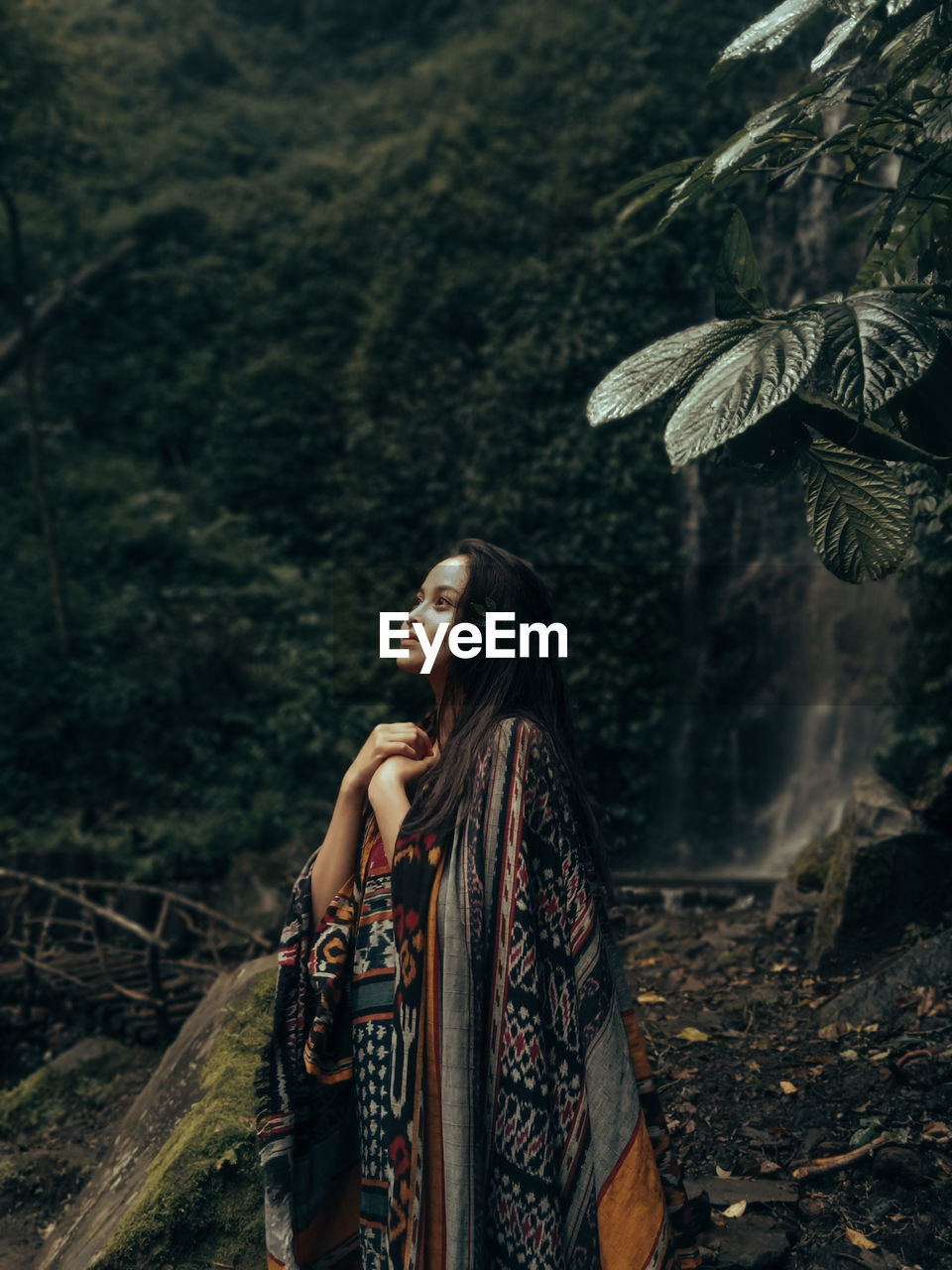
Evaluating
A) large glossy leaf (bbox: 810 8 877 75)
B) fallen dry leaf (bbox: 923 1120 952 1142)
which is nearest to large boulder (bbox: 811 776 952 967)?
fallen dry leaf (bbox: 923 1120 952 1142)

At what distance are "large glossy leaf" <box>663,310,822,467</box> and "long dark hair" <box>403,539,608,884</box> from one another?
544 mm

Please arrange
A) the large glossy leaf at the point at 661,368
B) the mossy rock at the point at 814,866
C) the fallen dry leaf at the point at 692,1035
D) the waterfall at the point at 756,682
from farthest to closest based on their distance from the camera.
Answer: the waterfall at the point at 756,682 < the mossy rock at the point at 814,866 < the fallen dry leaf at the point at 692,1035 < the large glossy leaf at the point at 661,368

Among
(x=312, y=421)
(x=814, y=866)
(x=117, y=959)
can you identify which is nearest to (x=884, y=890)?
(x=814, y=866)

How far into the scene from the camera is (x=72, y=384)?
12.2 meters

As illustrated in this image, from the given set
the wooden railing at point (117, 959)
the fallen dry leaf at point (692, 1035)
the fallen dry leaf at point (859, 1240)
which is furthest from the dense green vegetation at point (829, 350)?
the wooden railing at point (117, 959)

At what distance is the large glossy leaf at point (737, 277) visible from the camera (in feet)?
5.16

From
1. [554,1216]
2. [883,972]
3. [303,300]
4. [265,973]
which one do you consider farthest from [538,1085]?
[303,300]

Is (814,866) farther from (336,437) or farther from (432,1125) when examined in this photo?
(336,437)

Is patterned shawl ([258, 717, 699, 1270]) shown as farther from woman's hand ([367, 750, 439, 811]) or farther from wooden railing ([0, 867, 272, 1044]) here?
wooden railing ([0, 867, 272, 1044])

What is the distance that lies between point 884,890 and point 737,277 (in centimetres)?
350

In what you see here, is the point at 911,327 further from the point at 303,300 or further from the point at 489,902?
the point at 303,300

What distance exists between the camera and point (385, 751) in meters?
1.80

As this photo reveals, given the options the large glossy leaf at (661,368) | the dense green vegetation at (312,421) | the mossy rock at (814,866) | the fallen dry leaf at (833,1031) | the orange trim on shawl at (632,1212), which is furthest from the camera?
the dense green vegetation at (312,421)

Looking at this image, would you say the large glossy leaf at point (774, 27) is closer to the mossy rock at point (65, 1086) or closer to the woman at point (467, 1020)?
the woman at point (467, 1020)
